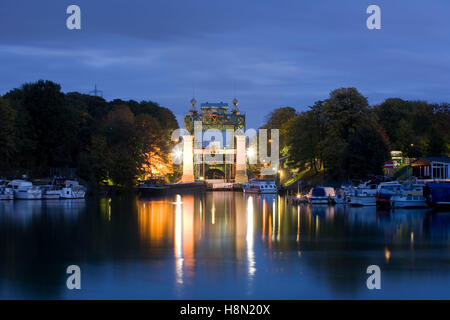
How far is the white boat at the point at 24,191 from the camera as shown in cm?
6347

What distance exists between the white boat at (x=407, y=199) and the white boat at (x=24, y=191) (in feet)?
112

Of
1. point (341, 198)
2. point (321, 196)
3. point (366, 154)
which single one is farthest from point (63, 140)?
point (341, 198)

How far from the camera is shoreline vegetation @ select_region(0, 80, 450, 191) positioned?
67.6 meters

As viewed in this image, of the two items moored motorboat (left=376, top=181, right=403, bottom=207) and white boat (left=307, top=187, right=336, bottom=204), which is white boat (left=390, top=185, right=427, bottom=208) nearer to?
moored motorboat (left=376, top=181, right=403, bottom=207)

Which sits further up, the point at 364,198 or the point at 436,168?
the point at 436,168

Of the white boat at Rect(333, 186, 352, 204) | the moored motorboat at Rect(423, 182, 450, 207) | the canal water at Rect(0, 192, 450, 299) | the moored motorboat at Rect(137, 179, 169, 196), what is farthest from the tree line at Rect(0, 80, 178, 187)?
the moored motorboat at Rect(423, 182, 450, 207)

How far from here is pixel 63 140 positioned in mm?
76875

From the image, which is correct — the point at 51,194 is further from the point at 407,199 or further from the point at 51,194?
the point at 407,199

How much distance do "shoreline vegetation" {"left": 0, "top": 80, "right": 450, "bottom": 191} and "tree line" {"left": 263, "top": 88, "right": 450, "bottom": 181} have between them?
100 millimetres

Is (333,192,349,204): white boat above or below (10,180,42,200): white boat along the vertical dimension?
below

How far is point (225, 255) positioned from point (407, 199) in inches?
1107

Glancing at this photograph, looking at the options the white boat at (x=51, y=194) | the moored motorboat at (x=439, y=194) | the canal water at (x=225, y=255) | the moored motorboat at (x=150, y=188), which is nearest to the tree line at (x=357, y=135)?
the moored motorboat at (x=439, y=194)

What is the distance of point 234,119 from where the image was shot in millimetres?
115375

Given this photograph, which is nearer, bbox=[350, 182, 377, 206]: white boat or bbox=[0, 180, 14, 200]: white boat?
bbox=[350, 182, 377, 206]: white boat
